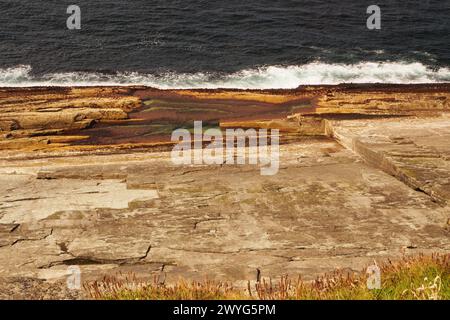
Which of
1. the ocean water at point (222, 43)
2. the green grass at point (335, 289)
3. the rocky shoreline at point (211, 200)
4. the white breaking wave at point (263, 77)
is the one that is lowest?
the rocky shoreline at point (211, 200)

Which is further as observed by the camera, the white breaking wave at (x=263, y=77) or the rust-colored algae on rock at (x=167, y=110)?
the white breaking wave at (x=263, y=77)

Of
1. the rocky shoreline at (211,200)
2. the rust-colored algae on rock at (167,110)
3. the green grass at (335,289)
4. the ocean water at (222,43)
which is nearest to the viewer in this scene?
the green grass at (335,289)

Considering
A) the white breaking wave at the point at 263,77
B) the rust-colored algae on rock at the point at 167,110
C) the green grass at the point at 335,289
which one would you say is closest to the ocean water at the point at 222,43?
the white breaking wave at the point at 263,77

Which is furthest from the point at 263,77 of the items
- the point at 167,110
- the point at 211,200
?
the point at 211,200

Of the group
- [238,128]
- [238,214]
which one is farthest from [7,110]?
[238,214]

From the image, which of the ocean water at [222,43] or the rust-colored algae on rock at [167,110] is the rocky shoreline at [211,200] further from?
the ocean water at [222,43]

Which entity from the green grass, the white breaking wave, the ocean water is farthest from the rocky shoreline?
the ocean water
